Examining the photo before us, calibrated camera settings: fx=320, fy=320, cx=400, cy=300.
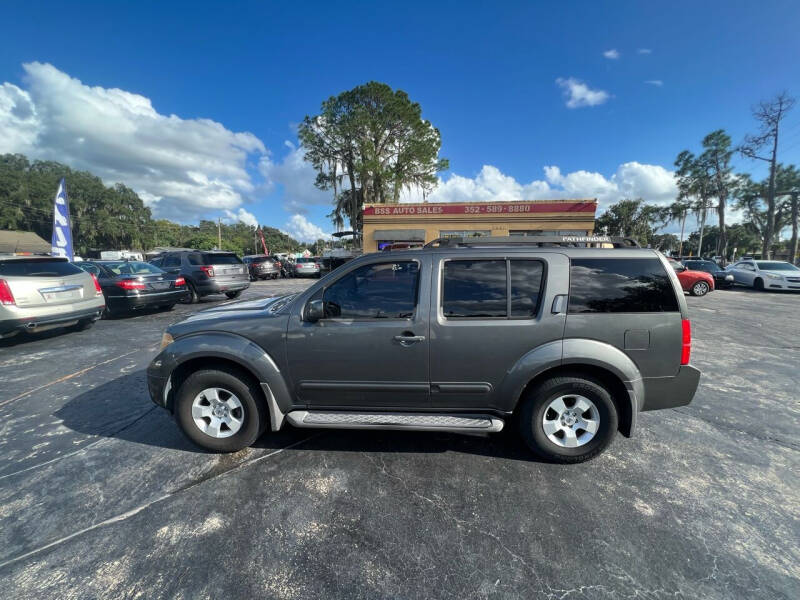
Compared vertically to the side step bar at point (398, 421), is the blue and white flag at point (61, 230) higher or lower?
higher

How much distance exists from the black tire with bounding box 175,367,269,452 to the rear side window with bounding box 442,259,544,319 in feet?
5.73

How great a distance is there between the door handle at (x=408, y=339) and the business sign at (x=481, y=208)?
21439 mm

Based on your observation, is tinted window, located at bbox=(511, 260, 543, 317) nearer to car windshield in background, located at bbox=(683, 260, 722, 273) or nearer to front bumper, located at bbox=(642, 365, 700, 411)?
front bumper, located at bbox=(642, 365, 700, 411)

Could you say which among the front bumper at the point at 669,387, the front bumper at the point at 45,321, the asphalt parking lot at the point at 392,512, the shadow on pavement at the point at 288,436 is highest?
the front bumper at the point at 45,321

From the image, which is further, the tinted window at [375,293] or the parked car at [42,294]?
the parked car at [42,294]

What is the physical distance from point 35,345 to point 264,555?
687 centimetres

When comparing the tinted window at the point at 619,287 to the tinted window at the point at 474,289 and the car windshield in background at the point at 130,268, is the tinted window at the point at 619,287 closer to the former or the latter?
the tinted window at the point at 474,289

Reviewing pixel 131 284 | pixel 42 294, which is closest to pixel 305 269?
pixel 131 284

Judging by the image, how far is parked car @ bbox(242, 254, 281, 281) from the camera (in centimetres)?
1850

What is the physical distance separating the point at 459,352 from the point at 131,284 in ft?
27.8

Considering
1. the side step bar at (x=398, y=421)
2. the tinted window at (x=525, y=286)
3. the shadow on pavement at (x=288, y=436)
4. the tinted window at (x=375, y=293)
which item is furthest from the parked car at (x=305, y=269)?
the tinted window at (x=525, y=286)

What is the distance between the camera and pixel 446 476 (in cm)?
243

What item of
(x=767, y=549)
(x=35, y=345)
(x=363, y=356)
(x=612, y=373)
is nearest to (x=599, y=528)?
(x=767, y=549)

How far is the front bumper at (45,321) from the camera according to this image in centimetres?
500
